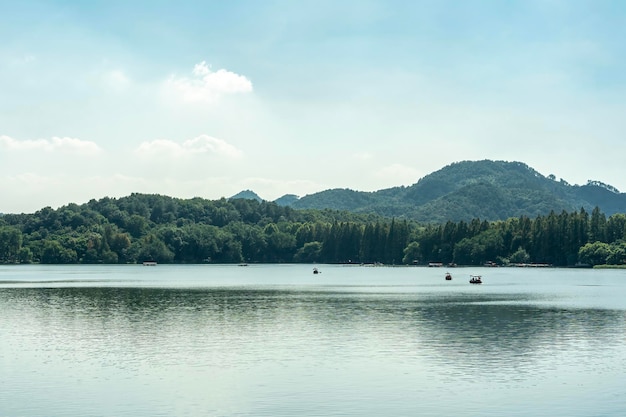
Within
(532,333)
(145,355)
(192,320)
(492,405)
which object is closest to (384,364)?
(492,405)

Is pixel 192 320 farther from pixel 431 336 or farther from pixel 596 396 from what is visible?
pixel 596 396

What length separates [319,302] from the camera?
347 ft

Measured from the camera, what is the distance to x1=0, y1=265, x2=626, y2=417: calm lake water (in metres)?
38.7

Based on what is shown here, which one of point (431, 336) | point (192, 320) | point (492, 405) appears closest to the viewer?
point (492, 405)

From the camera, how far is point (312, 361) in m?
51.8

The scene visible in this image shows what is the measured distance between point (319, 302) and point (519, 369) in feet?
194

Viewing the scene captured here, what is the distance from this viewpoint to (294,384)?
144 ft

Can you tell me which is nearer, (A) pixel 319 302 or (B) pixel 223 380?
(B) pixel 223 380

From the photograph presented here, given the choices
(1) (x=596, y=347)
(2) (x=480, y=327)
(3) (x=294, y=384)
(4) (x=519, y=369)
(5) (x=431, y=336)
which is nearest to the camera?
(3) (x=294, y=384)

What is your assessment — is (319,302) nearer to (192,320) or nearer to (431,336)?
(192,320)

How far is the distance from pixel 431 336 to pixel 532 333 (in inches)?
368

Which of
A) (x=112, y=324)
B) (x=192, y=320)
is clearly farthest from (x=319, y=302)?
(x=112, y=324)

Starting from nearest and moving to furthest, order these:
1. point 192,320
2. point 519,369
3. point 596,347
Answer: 1. point 519,369
2. point 596,347
3. point 192,320

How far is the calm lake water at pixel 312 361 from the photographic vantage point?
1522 inches
